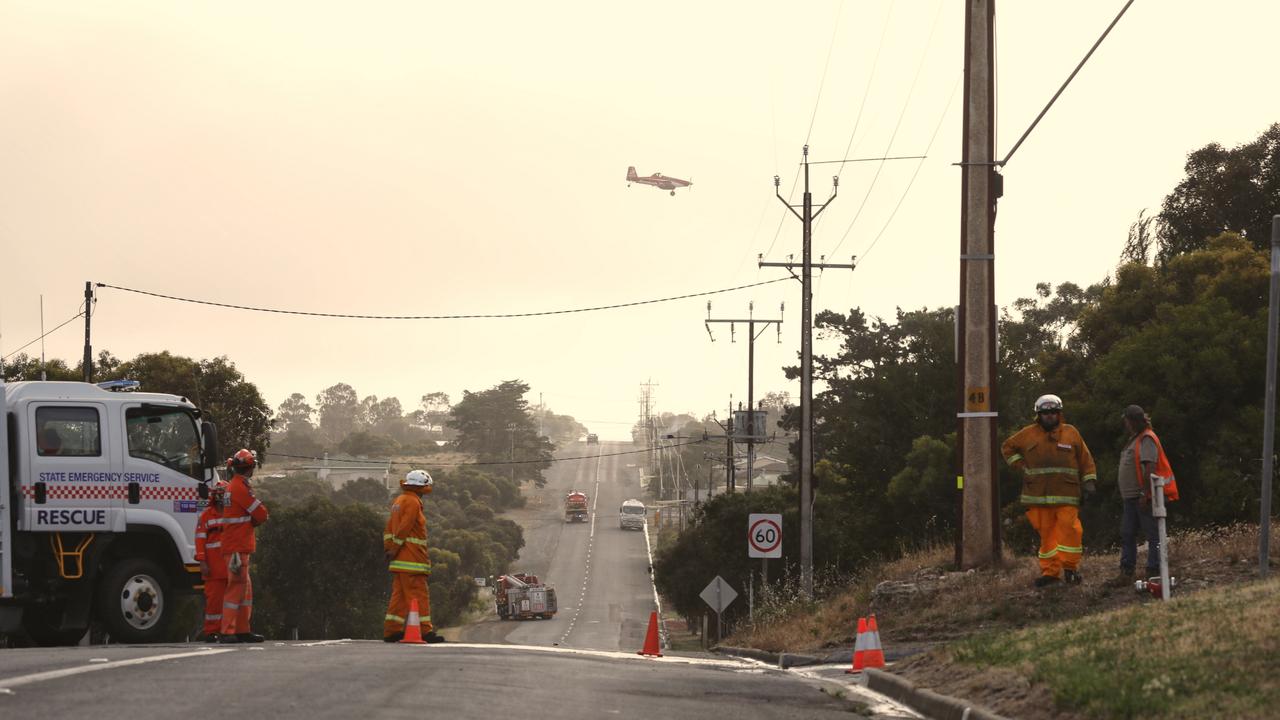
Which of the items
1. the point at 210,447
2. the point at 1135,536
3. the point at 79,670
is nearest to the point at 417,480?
the point at 210,447

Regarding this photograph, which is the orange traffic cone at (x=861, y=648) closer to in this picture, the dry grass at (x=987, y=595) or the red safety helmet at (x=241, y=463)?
the dry grass at (x=987, y=595)

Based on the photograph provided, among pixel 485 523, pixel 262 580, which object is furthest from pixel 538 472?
pixel 262 580

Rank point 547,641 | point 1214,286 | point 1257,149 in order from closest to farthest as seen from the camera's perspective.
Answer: point 1214,286
point 1257,149
point 547,641

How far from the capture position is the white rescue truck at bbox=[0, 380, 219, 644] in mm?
17734

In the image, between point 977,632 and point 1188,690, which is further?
point 977,632

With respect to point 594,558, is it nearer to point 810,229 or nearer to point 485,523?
point 485,523

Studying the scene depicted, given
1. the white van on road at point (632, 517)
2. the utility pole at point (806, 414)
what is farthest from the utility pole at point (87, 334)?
the white van on road at point (632, 517)

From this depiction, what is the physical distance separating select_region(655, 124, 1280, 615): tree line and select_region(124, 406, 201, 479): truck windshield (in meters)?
14.9

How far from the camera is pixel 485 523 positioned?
400 feet

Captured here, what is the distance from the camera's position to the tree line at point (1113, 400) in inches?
1650

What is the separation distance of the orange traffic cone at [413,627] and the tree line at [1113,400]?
556 inches

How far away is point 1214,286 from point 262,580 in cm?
3889

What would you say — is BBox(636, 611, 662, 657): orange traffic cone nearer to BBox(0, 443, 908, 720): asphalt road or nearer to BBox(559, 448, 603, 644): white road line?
BBox(0, 443, 908, 720): asphalt road

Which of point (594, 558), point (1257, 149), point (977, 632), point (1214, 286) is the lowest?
point (594, 558)
